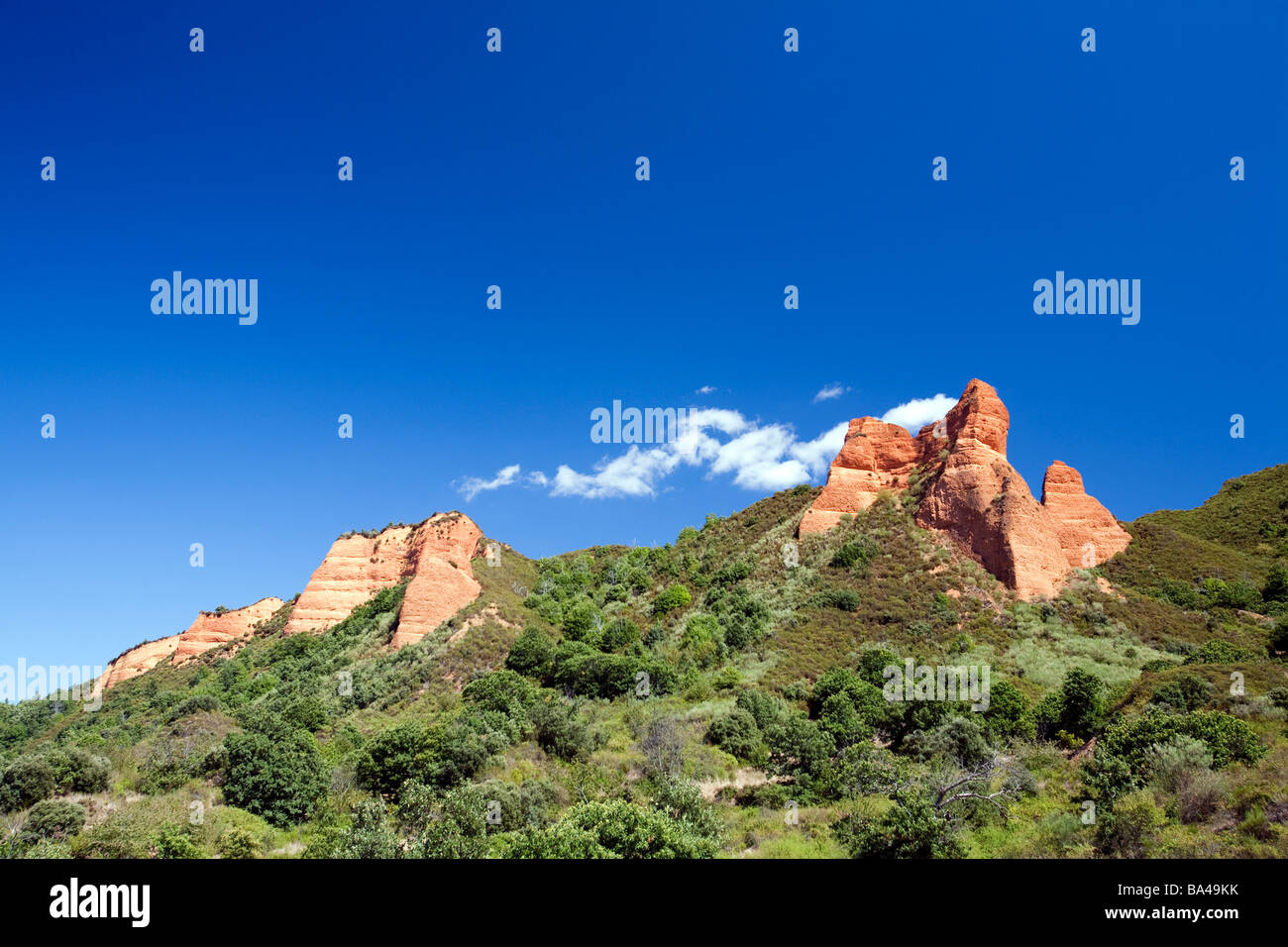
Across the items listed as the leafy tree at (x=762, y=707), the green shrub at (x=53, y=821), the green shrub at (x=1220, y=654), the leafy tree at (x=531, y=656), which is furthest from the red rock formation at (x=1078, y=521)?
the green shrub at (x=53, y=821)

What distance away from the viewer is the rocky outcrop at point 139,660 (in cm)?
6159

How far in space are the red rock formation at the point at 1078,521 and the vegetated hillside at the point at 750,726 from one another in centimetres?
129

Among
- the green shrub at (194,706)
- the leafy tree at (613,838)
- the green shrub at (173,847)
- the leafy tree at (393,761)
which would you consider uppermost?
the leafy tree at (613,838)

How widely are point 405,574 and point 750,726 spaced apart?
36364 millimetres

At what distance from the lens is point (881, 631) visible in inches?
1453

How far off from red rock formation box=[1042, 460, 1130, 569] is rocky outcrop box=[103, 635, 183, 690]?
245ft

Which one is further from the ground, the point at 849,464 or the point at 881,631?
the point at 849,464

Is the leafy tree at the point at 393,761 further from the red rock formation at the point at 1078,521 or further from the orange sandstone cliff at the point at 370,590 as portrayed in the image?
the red rock formation at the point at 1078,521

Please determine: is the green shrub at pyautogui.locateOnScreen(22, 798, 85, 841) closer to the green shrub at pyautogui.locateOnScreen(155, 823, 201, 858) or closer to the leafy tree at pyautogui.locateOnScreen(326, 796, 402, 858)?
the green shrub at pyautogui.locateOnScreen(155, 823, 201, 858)

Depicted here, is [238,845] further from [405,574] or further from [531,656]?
[405,574]

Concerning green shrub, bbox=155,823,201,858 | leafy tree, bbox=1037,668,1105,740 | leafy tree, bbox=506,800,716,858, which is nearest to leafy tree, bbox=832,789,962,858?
leafy tree, bbox=506,800,716,858

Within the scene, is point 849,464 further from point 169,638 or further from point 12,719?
point 12,719
